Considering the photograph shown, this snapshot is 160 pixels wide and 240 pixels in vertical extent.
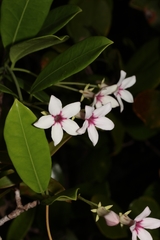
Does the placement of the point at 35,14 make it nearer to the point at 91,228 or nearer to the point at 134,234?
the point at 134,234

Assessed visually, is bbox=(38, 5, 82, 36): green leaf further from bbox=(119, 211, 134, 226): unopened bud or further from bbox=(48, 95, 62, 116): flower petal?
bbox=(119, 211, 134, 226): unopened bud

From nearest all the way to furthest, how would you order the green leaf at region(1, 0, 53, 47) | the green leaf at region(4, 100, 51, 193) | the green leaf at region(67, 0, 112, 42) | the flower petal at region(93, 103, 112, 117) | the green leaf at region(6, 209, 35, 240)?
the green leaf at region(4, 100, 51, 193) → the flower petal at region(93, 103, 112, 117) → the green leaf at region(1, 0, 53, 47) → the green leaf at region(6, 209, 35, 240) → the green leaf at region(67, 0, 112, 42)

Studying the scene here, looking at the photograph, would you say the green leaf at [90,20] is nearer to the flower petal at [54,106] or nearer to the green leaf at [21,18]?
the green leaf at [21,18]

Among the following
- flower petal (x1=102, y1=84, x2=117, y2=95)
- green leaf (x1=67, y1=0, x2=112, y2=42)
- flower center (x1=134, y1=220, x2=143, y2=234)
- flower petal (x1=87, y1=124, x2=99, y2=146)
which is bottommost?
flower center (x1=134, y1=220, x2=143, y2=234)

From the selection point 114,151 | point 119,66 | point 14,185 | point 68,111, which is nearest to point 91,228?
point 114,151

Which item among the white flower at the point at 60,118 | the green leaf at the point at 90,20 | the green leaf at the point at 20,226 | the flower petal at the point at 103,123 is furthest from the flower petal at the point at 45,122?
the green leaf at the point at 90,20

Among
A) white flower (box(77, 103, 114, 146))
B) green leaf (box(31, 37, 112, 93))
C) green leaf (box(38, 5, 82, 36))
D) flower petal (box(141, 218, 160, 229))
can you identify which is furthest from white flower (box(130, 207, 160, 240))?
green leaf (box(38, 5, 82, 36))
